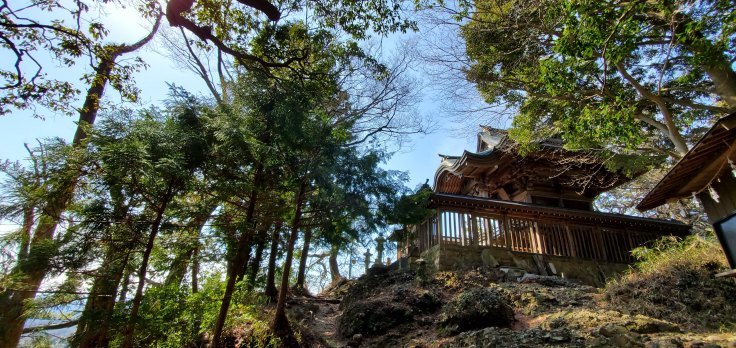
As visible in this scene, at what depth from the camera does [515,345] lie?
481 centimetres

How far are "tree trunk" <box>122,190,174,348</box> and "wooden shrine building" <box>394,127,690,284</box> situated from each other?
6033mm

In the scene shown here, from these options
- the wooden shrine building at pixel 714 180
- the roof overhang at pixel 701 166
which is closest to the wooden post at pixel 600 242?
the roof overhang at pixel 701 166

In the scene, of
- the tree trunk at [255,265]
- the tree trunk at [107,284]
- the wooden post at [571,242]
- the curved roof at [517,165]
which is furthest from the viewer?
the curved roof at [517,165]

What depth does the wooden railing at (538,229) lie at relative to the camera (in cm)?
1063

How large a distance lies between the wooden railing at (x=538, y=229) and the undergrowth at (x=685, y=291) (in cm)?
344

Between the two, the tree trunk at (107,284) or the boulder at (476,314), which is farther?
the boulder at (476,314)

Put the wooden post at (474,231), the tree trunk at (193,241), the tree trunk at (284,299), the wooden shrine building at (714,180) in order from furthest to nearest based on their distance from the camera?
1. the wooden post at (474,231)
2. the tree trunk at (284,299)
3. the tree trunk at (193,241)
4. the wooden shrine building at (714,180)

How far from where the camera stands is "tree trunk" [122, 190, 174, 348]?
516 centimetres

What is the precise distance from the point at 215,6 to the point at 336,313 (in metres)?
8.55

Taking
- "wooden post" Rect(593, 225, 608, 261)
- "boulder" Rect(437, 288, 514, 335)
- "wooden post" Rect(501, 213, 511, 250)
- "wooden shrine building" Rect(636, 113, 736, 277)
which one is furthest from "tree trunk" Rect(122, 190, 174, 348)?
"wooden post" Rect(593, 225, 608, 261)

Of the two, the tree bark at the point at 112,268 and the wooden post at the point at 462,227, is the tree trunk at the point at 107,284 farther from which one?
the wooden post at the point at 462,227

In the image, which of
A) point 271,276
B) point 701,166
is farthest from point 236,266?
point 701,166

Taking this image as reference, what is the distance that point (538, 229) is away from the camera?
1134cm

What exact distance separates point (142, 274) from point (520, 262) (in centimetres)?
962
